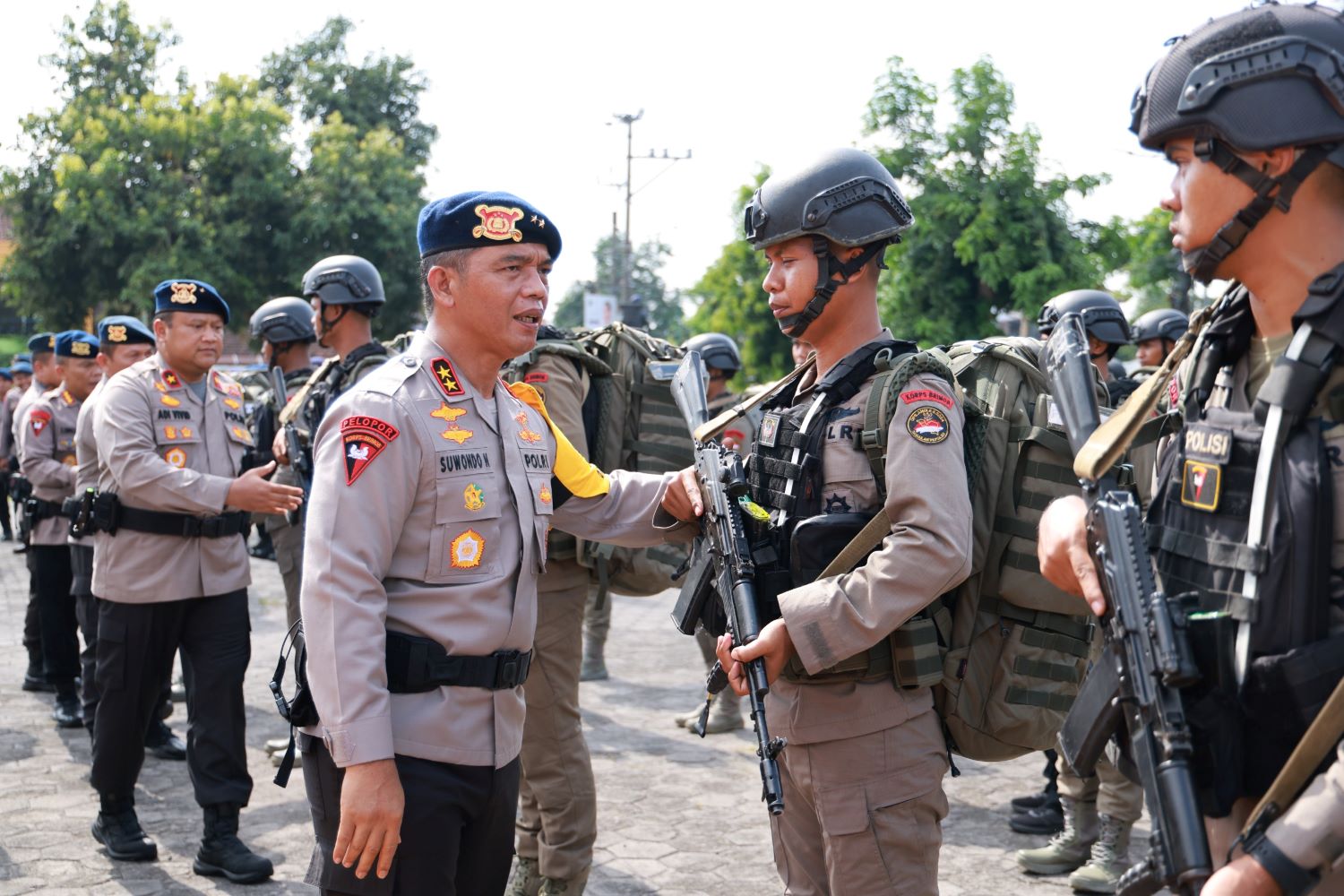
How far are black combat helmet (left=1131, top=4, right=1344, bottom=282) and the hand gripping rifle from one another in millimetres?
1450

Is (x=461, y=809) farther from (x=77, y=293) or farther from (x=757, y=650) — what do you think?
(x=77, y=293)

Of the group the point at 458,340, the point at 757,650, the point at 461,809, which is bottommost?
the point at 461,809

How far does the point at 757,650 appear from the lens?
3.09 m

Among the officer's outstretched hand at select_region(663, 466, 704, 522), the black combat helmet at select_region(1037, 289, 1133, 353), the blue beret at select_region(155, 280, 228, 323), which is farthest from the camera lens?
the black combat helmet at select_region(1037, 289, 1133, 353)

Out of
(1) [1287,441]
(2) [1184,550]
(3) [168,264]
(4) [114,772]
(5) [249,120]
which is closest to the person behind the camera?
(1) [1287,441]

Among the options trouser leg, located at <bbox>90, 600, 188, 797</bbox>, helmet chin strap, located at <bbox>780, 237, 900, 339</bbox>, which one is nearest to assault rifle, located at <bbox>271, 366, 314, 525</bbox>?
trouser leg, located at <bbox>90, 600, 188, 797</bbox>

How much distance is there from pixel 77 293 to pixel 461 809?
102 feet

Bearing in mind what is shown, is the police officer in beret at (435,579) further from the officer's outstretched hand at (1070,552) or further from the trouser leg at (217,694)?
the trouser leg at (217,694)

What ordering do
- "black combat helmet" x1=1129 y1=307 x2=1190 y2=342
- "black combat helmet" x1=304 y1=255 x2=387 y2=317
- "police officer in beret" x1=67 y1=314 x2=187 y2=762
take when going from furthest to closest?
1. "black combat helmet" x1=1129 y1=307 x2=1190 y2=342
2. "police officer in beret" x1=67 y1=314 x2=187 y2=762
3. "black combat helmet" x1=304 y1=255 x2=387 y2=317

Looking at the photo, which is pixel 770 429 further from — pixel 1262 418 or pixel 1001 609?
pixel 1262 418

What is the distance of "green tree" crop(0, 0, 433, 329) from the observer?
29.1m

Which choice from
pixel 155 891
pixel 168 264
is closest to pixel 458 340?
pixel 155 891

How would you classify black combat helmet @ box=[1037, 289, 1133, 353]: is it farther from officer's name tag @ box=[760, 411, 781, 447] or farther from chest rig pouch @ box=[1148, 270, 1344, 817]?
chest rig pouch @ box=[1148, 270, 1344, 817]

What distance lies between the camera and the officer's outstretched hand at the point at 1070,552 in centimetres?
220
